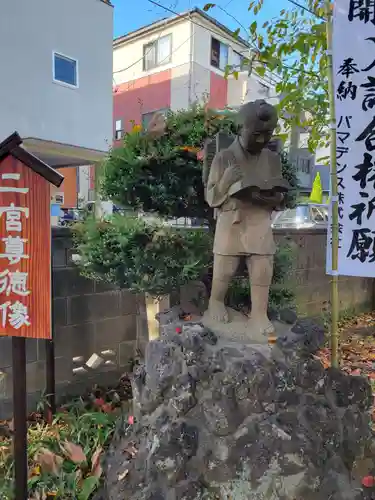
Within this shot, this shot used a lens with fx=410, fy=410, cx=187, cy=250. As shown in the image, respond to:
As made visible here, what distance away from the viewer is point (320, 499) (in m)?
1.98

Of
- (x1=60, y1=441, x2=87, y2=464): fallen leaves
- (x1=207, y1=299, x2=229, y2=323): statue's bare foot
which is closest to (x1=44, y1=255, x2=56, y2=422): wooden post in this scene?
(x1=60, y1=441, x2=87, y2=464): fallen leaves

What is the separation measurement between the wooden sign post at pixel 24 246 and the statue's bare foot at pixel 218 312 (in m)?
0.97

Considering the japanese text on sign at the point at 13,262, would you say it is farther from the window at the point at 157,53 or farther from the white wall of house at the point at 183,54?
the window at the point at 157,53

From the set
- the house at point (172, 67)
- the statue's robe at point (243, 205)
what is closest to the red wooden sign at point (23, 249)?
the statue's robe at point (243, 205)

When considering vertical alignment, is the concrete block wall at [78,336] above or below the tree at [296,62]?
below

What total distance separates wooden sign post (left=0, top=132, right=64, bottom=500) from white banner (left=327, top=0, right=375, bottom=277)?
193cm

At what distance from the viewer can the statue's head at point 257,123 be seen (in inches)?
81.1

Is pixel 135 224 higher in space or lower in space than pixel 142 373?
higher

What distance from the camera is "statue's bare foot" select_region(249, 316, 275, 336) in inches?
90.2

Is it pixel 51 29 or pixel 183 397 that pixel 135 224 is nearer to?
pixel 183 397

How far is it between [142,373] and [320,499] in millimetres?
1131

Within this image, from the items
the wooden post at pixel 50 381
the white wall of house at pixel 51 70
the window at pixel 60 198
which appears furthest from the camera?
the window at pixel 60 198

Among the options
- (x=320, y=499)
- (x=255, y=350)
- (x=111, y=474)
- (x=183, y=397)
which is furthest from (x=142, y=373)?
(x=320, y=499)

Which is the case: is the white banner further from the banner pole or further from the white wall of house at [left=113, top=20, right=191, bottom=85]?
the white wall of house at [left=113, top=20, right=191, bottom=85]
